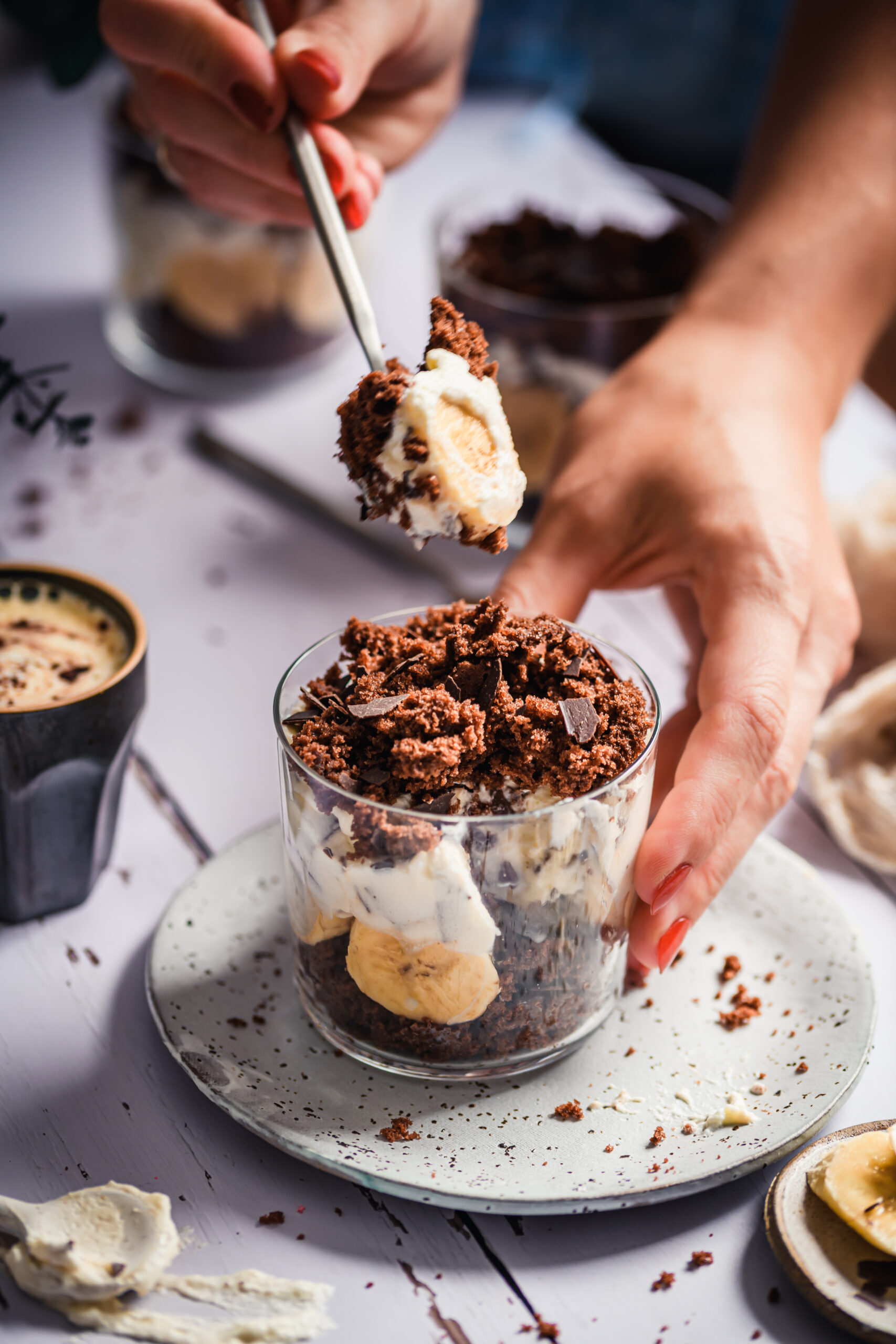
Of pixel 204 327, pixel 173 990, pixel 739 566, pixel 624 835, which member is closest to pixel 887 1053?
pixel 624 835

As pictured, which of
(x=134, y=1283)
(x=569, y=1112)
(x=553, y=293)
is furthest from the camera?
(x=553, y=293)

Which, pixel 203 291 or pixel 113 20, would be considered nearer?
pixel 113 20

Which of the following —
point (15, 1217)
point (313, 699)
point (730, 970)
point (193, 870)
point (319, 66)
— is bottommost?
point (193, 870)

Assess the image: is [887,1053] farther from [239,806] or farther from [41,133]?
[41,133]

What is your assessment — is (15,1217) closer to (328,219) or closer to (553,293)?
(328,219)

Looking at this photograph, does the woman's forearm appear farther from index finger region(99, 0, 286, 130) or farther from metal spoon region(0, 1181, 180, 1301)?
metal spoon region(0, 1181, 180, 1301)

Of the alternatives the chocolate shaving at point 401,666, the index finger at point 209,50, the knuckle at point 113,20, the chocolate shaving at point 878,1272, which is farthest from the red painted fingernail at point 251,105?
the chocolate shaving at point 878,1272

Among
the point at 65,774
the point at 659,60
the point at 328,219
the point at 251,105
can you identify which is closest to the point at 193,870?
the point at 65,774
